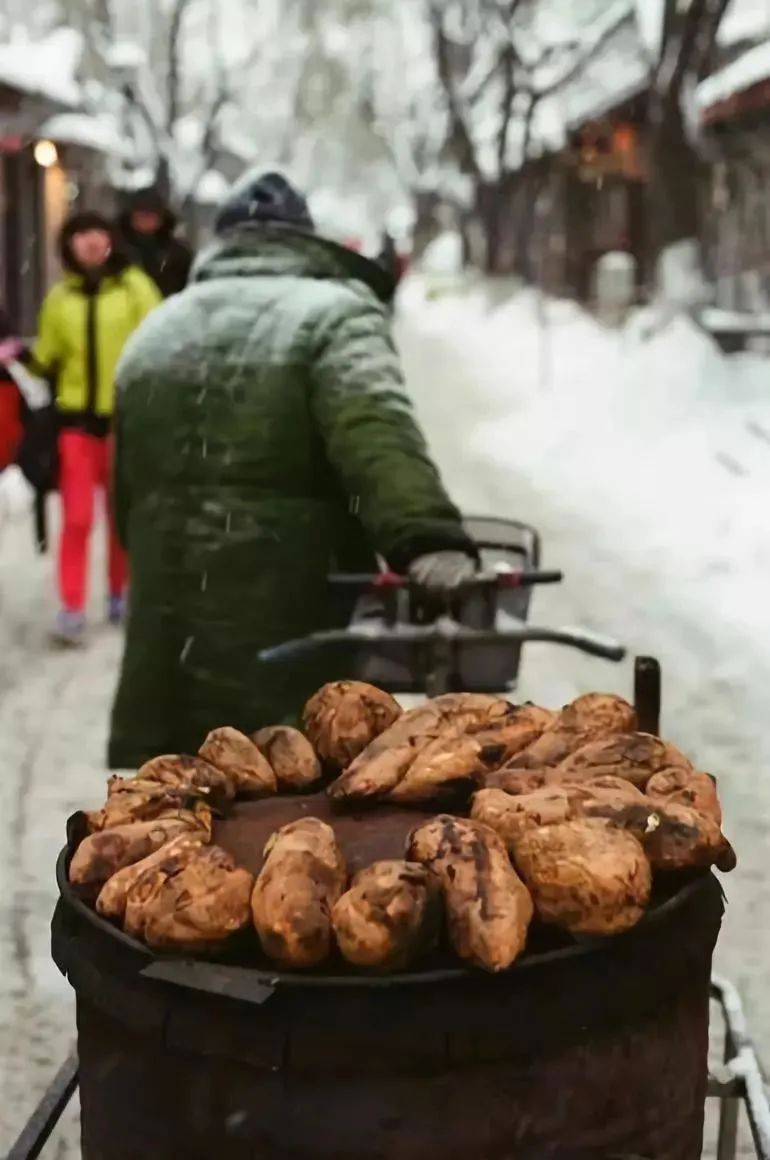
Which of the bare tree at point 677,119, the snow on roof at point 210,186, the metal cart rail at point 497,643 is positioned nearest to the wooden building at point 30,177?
the bare tree at point 677,119

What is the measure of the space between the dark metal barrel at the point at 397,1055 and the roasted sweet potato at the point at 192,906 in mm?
34

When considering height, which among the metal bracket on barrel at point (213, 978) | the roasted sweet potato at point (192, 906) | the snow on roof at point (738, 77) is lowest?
the metal bracket on barrel at point (213, 978)

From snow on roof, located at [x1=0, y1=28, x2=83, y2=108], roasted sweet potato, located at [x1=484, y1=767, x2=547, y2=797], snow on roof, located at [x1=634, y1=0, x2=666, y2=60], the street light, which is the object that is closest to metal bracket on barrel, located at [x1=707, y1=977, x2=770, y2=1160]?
roasted sweet potato, located at [x1=484, y1=767, x2=547, y2=797]

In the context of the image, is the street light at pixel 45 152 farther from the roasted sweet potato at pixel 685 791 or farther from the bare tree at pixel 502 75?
the roasted sweet potato at pixel 685 791

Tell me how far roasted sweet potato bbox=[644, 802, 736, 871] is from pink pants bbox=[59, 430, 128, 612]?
548 cm

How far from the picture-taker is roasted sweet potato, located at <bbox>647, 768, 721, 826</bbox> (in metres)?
1.86

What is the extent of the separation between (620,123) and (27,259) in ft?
31.2

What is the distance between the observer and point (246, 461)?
10.5 ft

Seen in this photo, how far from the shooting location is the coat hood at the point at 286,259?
10.7 ft

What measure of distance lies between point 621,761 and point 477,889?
38cm

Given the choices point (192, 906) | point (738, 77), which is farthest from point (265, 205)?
point (738, 77)

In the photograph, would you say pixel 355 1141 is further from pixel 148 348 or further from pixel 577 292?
pixel 577 292

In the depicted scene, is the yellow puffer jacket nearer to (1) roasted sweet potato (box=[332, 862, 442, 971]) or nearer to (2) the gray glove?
Result: (2) the gray glove

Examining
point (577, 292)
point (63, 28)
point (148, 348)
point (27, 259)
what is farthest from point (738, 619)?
point (577, 292)
